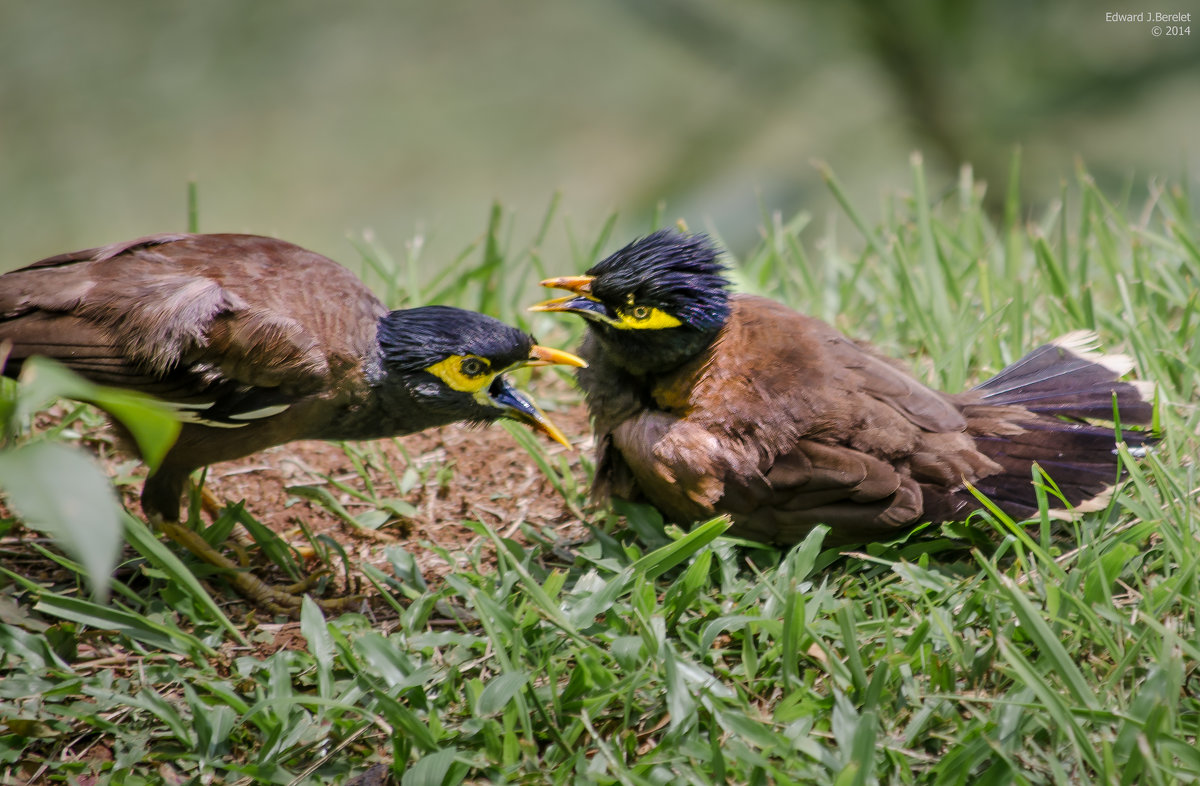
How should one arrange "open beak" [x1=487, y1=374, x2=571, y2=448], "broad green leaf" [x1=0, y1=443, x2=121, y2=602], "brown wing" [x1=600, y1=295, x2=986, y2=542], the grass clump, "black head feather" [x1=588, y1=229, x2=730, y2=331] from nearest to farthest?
"broad green leaf" [x1=0, y1=443, x2=121, y2=602] → the grass clump → "brown wing" [x1=600, y1=295, x2=986, y2=542] → "black head feather" [x1=588, y1=229, x2=730, y2=331] → "open beak" [x1=487, y1=374, x2=571, y2=448]

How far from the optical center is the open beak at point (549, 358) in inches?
147

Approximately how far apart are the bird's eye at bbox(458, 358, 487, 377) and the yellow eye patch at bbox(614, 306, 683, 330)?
525 millimetres

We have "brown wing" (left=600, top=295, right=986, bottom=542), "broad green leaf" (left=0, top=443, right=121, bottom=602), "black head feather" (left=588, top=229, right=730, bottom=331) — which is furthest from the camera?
"black head feather" (left=588, top=229, right=730, bottom=331)

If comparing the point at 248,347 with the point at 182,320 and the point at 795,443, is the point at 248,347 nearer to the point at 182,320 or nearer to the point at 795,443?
the point at 182,320

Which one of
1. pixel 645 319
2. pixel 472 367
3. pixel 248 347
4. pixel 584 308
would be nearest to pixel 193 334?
pixel 248 347

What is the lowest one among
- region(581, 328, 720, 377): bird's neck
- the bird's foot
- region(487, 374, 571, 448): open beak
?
the bird's foot

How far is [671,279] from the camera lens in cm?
354

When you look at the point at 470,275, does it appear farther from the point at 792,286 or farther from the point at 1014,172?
the point at 1014,172

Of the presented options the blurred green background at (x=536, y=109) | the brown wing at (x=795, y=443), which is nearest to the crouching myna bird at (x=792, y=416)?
the brown wing at (x=795, y=443)

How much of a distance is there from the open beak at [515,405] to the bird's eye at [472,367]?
85 millimetres

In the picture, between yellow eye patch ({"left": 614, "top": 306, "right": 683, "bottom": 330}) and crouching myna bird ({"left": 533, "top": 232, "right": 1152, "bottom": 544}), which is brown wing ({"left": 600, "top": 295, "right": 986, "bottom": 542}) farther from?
yellow eye patch ({"left": 614, "top": 306, "right": 683, "bottom": 330})

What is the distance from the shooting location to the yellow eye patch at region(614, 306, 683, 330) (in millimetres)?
3566

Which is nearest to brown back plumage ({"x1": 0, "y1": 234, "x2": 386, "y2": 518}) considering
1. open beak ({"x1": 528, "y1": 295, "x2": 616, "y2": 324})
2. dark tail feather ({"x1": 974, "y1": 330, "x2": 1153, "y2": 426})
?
open beak ({"x1": 528, "y1": 295, "x2": 616, "y2": 324})

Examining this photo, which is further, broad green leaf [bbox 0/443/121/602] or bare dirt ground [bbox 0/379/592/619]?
bare dirt ground [bbox 0/379/592/619]
